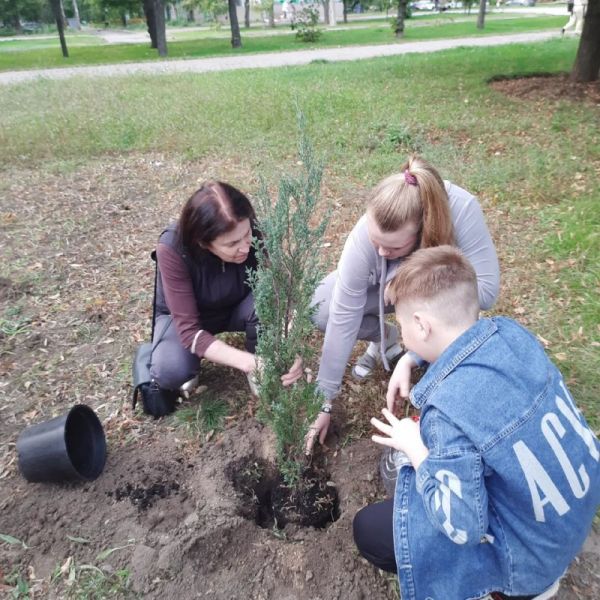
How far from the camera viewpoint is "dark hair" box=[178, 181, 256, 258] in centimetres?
233

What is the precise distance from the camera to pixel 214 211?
91.5 inches

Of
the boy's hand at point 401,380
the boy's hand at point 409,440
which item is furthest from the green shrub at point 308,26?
the boy's hand at point 409,440

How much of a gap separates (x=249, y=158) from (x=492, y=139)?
10.4 feet

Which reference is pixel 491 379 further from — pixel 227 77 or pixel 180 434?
pixel 227 77

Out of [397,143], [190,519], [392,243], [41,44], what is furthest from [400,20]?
[190,519]

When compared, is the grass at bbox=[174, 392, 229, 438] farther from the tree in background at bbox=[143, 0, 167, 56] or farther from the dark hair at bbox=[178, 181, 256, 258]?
the tree in background at bbox=[143, 0, 167, 56]

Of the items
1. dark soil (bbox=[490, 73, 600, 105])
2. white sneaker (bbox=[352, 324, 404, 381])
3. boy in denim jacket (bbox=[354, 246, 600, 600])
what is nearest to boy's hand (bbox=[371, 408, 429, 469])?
boy in denim jacket (bbox=[354, 246, 600, 600])

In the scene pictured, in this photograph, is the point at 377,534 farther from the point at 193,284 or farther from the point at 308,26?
the point at 308,26

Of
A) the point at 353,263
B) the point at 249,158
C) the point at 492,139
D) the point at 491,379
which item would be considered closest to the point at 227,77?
the point at 249,158

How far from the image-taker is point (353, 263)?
2479mm

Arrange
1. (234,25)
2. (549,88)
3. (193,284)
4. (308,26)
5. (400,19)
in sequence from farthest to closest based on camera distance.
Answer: (308,26) → (400,19) → (234,25) → (549,88) → (193,284)

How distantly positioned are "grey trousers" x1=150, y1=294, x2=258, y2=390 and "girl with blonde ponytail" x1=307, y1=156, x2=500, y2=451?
0.59 m

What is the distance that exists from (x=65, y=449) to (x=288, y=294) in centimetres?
126

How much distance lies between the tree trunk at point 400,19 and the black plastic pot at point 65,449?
81.6 feet
